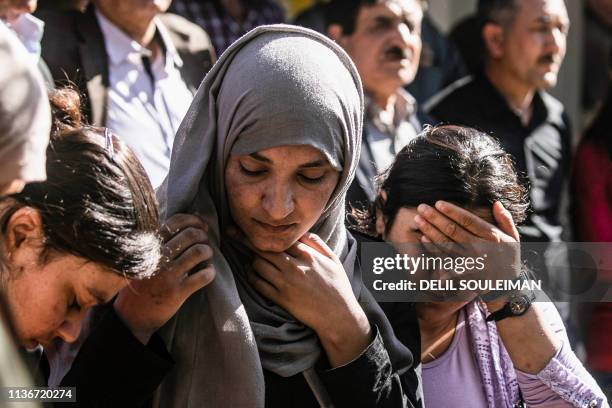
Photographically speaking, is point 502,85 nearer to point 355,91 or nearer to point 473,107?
point 473,107

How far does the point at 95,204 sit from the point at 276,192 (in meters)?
0.44

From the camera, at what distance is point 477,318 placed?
272 centimetres

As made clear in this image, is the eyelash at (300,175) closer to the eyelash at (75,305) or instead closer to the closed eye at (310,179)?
the closed eye at (310,179)

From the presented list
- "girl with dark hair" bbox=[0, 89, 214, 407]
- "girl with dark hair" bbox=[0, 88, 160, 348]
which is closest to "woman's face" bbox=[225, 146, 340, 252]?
"girl with dark hair" bbox=[0, 89, 214, 407]

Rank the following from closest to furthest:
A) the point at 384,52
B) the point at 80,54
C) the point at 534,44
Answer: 1. the point at 80,54
2. the point at 384,52
3. the point at 534,44

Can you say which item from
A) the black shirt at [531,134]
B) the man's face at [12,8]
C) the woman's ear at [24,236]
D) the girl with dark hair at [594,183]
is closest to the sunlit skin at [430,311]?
the woman's ear at [24,236]

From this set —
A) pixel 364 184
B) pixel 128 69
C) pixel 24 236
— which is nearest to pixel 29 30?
pixel 128 69

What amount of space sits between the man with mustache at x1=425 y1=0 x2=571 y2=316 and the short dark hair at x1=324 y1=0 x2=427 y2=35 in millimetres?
556

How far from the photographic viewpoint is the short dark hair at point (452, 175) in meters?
2.67

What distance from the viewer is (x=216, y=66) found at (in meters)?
2.49

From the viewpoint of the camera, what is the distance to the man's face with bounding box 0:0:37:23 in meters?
3.33

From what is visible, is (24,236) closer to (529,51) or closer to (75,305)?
(75,305)

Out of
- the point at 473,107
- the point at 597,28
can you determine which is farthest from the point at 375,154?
the point at 597,28

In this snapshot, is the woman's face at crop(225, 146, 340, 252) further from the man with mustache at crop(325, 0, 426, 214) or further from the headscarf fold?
the man with mustache at crop(325, 0, 426, 214)
